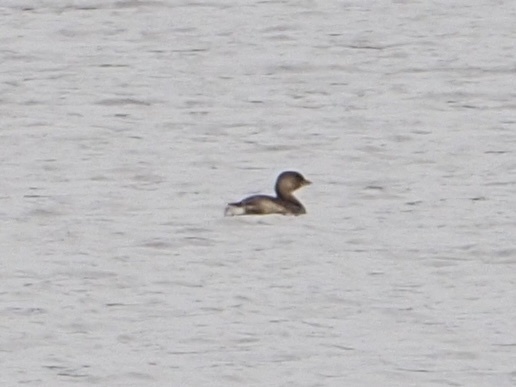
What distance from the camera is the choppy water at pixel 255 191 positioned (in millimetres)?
11727

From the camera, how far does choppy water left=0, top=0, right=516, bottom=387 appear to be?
11.7 metres

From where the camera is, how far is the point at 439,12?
23156 millimetres

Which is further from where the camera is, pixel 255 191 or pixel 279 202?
pixel 255 191

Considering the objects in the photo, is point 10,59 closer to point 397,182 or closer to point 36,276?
point 397,182

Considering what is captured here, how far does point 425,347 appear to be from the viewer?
38.4 ft

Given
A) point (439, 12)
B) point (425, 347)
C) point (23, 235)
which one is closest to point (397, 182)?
point (23, 235)

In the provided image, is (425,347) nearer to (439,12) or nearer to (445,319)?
(445,319)

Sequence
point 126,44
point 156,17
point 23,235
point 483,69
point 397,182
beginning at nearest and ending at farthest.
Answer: point 23,235
point 397,182
point 483,69
point 126,44
point 156,17

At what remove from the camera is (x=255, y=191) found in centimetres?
1588

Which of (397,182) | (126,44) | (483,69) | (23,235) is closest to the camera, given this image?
(23,235)

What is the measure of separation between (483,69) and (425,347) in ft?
29.0

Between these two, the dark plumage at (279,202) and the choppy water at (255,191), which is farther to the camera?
the dark plumage at (279,202)

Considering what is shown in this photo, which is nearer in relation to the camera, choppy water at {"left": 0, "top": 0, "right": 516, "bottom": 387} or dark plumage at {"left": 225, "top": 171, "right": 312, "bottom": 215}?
choppy water at {"left": 0, "top": 0, "right": 516, "bottom": 387}

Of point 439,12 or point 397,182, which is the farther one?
point 439,12
